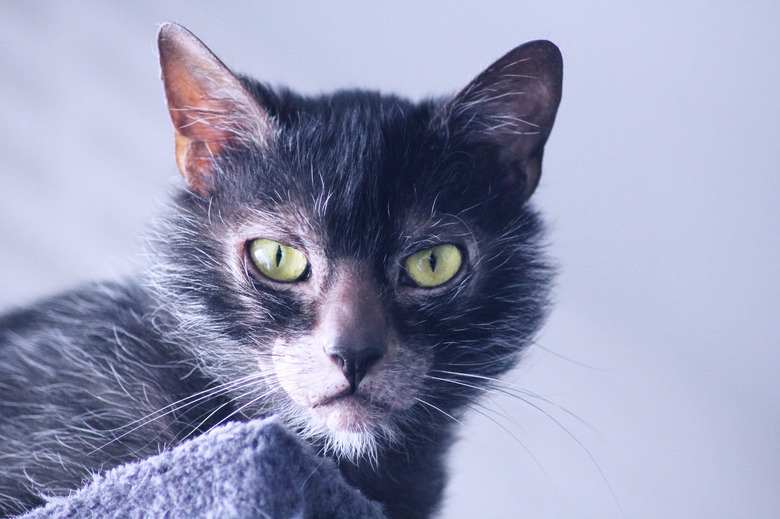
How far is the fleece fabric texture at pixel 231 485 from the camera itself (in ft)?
2.23


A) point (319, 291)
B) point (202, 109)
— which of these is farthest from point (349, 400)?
point (202, 109)

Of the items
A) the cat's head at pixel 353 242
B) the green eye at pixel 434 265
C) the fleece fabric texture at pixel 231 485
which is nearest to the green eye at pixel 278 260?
the cat's head at pixel 353 242

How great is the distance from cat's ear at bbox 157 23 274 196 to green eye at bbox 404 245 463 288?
0.96 feet

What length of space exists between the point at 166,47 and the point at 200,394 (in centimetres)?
49

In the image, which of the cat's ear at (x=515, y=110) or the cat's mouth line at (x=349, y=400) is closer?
the cat's mouth line at (x=349, y=400)

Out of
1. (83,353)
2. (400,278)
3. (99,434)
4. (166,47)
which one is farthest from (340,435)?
(166,47)

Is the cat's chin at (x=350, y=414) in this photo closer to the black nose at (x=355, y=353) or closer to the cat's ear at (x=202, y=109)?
the black nose at (x=355, y=353)

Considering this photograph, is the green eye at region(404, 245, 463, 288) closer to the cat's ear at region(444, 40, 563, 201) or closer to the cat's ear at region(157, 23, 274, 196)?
the cat's ear at region(444, 40, 563, 201)

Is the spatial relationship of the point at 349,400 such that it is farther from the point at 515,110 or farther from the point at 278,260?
the point at 515,110

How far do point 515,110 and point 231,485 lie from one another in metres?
0.70

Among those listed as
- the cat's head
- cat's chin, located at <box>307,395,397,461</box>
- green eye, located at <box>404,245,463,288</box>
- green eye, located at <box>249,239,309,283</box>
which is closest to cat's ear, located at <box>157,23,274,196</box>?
the cat's head

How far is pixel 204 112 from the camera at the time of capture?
1.08 metres

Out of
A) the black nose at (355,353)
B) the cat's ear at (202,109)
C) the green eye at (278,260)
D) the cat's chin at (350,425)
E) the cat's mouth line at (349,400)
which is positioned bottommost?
the cat's chin at (350,425)

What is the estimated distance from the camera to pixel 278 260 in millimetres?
989
